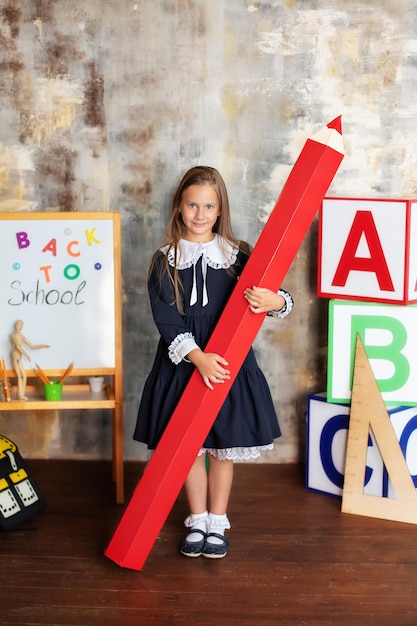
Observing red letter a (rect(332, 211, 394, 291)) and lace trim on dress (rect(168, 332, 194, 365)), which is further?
red letter a (rect(332, 211, 394, 291))

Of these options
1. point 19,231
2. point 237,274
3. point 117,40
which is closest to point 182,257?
point 237,274

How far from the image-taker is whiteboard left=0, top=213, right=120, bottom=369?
9.62 feet

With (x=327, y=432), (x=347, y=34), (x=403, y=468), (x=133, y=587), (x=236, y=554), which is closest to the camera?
(x=133, y=587)

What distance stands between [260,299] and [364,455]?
83 centimetres

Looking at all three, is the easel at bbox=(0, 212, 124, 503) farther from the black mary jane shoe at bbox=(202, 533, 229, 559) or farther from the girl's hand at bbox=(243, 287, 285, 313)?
the girl's hand at bbox=(243, 287, 285, 313)

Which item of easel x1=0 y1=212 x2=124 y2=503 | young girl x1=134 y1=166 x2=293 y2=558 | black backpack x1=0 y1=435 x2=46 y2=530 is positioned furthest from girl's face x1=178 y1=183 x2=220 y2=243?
black backpack x1=0 y1=435 x2=46 y2=530

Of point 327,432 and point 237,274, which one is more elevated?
point 237,274

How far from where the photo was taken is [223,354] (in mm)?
2354

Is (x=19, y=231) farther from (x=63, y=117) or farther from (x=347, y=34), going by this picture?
(x=347, y=34)

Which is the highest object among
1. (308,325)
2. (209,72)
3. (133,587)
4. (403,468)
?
(209,72)

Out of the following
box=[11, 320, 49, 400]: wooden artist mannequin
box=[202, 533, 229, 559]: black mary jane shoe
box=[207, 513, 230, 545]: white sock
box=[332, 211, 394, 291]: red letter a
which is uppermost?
box=[332, 211, 394, 291]: red letter a

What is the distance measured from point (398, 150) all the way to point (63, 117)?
136 centimetres

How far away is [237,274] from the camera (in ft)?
8.36

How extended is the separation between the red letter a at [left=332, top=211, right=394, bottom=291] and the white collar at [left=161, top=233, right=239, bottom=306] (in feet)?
1.73
